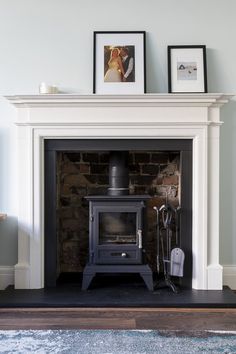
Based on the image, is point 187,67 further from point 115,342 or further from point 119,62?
point 115,342

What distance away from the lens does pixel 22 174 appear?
309cm

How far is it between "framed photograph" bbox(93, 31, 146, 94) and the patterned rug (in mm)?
1814

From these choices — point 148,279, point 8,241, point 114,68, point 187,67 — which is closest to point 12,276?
point 8,241

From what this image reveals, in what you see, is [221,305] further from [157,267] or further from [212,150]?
[212,150]

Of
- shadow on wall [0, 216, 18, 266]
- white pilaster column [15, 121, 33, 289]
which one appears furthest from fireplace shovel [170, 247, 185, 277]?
shadow on wall [0, 216, 18, 266]

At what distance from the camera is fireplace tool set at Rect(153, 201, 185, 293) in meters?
2.99

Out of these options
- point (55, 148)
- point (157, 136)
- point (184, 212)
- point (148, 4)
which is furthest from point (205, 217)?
point (148, 4)

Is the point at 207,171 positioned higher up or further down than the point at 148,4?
further down

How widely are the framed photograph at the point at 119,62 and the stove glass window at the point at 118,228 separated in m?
0.99

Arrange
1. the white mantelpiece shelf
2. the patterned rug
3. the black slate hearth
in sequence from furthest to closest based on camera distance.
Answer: the white mantelpiece shelf, the black slate hearth, the patterned rug

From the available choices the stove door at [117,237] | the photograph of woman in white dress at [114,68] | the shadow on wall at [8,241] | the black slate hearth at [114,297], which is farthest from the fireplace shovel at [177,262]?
the photograph of woman in white dress at [114,68]

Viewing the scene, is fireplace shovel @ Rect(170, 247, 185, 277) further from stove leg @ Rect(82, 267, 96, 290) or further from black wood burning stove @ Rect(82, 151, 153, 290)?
stove leg @ Rect(82, 267, 96, 290)

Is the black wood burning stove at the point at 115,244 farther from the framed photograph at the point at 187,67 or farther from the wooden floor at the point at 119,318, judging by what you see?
the framed photograph at the point at 187,67

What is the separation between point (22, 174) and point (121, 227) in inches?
34.7
